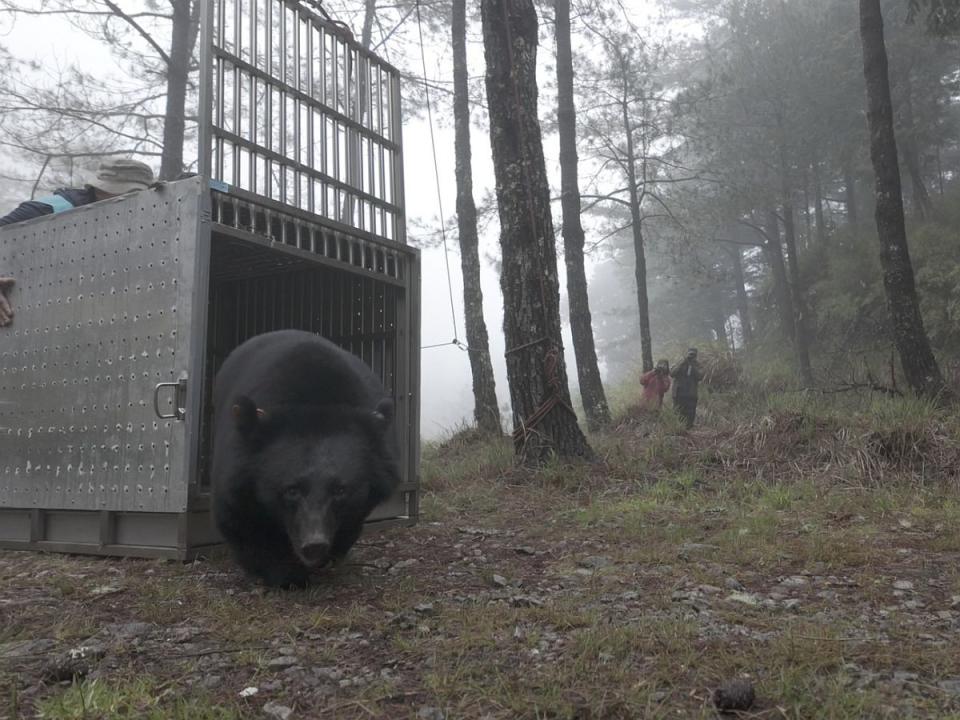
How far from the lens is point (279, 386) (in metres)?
3.96

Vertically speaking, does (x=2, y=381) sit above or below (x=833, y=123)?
below

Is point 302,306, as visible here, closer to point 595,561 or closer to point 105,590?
point 105,590

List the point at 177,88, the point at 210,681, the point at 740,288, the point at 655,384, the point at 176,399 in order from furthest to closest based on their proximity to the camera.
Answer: the point at 740,288
the point at 655,384
the point at 177,88
the point at 176,399
the point at 210,681

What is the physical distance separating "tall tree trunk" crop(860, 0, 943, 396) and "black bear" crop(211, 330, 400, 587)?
7.16 meters

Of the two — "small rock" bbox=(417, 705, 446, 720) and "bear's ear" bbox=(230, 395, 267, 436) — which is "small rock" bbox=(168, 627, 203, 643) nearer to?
"bear's ear" bbox=(230, 395, 267, 436)

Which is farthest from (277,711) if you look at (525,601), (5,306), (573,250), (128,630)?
(573,250)

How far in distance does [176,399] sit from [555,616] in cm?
237

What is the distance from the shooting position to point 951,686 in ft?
7.40

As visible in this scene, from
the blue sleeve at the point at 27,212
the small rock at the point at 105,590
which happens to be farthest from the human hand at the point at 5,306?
the small rock at the point at 105,590

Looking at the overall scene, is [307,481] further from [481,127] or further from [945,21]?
[481,127]

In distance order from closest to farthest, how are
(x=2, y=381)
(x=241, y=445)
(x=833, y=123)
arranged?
(x=241, y=445), (x=2, y=381), (x=833, y=123)

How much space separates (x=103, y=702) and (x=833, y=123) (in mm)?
20096

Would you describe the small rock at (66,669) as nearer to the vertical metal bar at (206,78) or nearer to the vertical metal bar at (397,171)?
the vertical metal bar at (206,78)

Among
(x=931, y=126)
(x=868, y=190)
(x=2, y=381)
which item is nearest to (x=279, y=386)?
(x=2, y=381)
